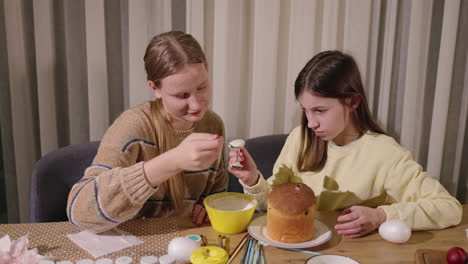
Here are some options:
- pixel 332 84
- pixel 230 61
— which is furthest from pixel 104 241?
pixel 230 61

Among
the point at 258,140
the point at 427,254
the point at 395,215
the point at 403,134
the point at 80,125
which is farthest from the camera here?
the point at 403,134

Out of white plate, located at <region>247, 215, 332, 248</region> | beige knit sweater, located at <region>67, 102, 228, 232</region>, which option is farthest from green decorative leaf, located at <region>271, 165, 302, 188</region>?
white plate, located at <region>247, 215, 332, 248</region>

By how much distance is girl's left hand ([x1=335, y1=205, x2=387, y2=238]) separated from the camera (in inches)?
46.8

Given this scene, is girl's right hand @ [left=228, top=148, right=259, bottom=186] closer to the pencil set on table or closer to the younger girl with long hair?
the younger girl with long hair

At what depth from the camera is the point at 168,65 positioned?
1290 millimetres

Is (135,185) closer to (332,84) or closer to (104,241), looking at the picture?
(104,241)

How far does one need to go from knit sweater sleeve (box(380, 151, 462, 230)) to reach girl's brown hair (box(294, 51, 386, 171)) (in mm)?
179

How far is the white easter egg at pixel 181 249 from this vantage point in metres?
1.02

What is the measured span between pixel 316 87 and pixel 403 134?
972mm

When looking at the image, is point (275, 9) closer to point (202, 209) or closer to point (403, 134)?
point (403, 134)

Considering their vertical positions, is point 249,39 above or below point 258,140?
above

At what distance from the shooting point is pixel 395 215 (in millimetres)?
1245

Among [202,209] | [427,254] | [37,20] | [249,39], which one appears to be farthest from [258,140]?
[37,20]

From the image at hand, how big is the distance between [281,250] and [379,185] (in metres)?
0.49
